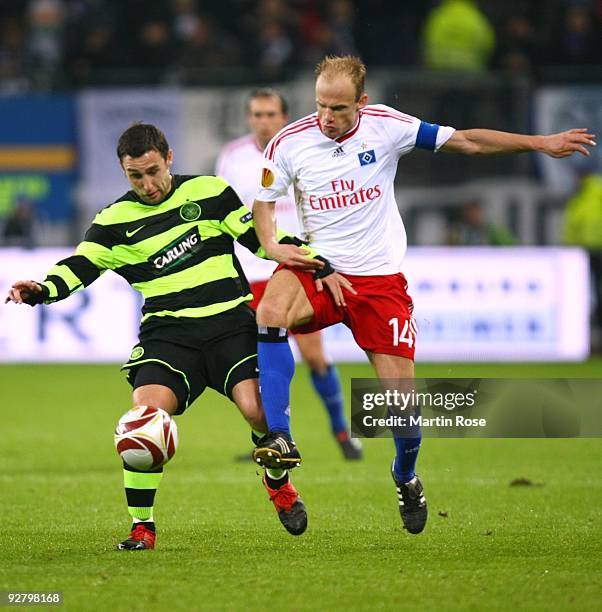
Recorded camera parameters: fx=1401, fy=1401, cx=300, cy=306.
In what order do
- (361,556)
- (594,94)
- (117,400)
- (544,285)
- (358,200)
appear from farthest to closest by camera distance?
1. (594,94)
2. (544,285)
3. (117,400)
4. (358,200)
5. (361,556)

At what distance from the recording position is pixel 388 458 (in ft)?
32.6

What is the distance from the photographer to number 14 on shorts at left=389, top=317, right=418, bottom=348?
661cm

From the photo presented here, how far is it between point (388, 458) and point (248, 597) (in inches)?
189

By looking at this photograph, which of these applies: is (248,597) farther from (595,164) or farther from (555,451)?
(595,164)

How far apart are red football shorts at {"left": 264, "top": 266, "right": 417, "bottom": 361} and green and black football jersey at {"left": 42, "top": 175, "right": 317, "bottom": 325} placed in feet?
0.83

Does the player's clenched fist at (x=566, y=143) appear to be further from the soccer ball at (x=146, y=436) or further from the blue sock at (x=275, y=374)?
the soccer ball at (x=146, y=436)

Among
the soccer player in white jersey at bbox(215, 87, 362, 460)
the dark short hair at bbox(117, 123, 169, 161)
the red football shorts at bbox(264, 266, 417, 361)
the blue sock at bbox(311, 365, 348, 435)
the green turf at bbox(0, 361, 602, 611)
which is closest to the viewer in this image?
the green turf at bbox(0, 361, 602, 611)

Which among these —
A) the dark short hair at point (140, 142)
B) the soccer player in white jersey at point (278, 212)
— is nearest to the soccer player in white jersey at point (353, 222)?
the dark short hair at point (140, 142)

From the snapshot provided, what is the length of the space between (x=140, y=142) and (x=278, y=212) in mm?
3700

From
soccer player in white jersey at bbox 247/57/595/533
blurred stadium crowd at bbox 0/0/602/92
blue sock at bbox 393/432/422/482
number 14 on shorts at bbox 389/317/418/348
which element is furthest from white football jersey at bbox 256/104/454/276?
blurred stadium crowd at bbox 0/0/602/92

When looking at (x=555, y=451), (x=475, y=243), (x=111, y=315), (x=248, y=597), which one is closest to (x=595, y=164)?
(x=475, y=243)

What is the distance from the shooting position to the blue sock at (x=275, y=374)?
6.32 m

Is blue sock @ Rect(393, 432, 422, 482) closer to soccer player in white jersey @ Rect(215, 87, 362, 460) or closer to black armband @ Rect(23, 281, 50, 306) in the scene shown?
black armband @ Rect(23, 281, 50, 306)

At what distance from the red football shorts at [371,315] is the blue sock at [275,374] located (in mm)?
152
